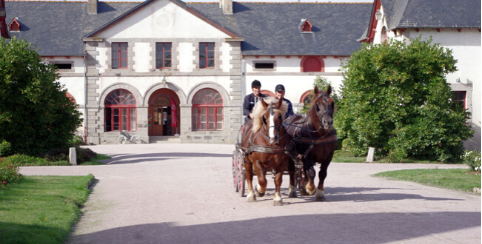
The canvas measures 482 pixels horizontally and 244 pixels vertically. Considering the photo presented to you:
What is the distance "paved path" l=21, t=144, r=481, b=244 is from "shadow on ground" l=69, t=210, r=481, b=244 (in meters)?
0.01

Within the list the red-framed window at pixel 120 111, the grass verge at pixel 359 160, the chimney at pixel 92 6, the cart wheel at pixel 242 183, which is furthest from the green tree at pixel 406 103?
the chimney at pixel 92 6

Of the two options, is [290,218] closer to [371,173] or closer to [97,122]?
[371,173]

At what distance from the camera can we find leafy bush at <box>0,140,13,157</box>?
20.0 m

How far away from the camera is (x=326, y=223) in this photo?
8.19m

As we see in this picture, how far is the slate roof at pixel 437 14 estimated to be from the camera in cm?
2538

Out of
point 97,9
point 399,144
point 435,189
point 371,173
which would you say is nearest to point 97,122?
point 97,9

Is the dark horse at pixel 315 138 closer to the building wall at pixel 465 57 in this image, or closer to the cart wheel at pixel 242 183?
the cart wheel at pixel 242 183

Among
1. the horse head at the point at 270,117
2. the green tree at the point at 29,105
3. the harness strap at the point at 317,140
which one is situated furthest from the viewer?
the green tree at the point at 29,105

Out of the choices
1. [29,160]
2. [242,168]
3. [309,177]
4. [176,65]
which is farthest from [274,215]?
[176,65]

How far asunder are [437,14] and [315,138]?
712 inches

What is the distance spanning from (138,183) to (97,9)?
95.1 ft

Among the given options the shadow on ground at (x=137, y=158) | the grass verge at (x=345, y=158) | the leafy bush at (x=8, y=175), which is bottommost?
the shadow on ground at (x=137, y=158)

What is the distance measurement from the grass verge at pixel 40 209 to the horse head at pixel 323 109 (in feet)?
14.3

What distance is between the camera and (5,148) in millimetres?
20344
